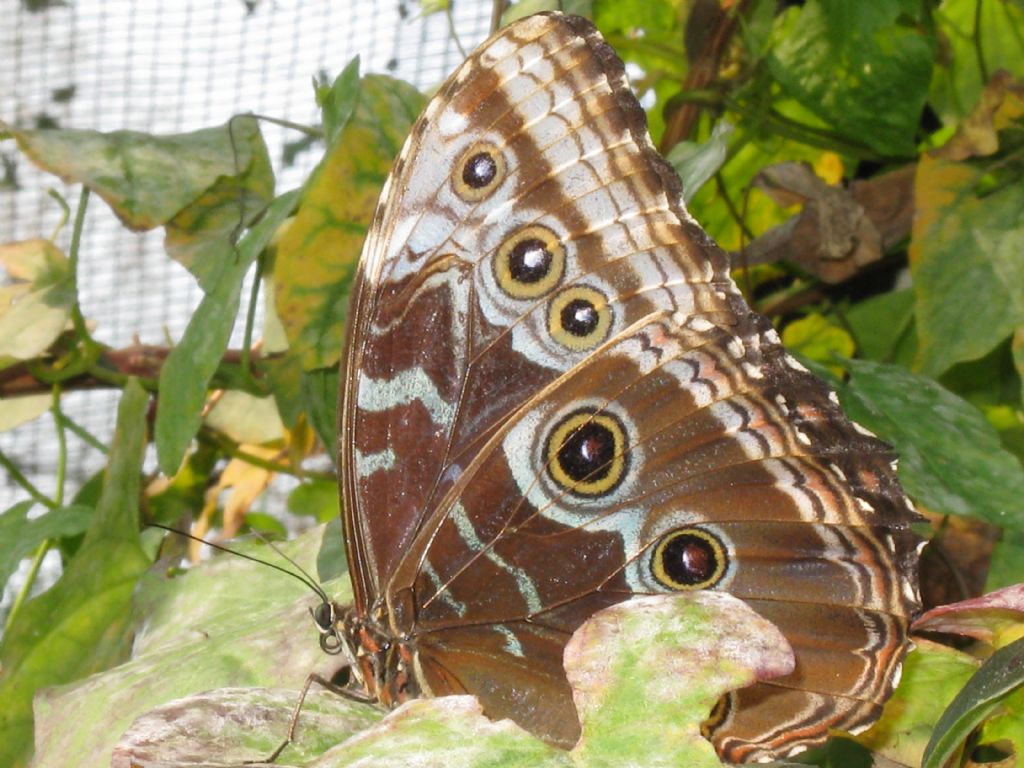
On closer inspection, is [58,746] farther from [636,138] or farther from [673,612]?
[636,138]

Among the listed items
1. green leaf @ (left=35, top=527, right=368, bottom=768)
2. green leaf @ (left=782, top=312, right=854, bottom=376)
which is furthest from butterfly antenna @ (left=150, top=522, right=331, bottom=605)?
green leaf @ (left=782, top=312, right=854, bottom=376)

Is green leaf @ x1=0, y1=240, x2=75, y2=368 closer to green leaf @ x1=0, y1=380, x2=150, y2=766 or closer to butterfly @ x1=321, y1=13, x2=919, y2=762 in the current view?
green leaf @ x1=0, y1=380, x2=150, y2=766

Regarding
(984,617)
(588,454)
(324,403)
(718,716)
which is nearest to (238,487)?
(324,403)

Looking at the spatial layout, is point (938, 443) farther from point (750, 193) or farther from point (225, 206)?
point (225, 206)

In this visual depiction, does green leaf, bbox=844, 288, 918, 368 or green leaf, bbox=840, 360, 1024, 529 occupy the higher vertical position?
green leaf, bbox=844, 288, 918, 368

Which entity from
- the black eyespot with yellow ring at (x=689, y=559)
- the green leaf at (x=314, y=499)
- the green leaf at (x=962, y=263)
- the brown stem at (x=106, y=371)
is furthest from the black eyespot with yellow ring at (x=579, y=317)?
the green leaf at (x=314, y=499)

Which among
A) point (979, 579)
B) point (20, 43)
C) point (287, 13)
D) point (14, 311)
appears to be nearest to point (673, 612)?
point (979, 579)

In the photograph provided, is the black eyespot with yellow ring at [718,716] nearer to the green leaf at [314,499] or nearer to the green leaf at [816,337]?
the green leaf at [816,337]
